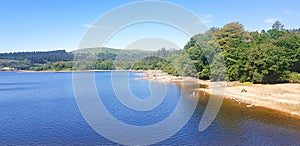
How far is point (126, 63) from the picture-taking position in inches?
6845

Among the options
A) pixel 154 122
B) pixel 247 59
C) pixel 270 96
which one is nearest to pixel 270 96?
pixel 270 96

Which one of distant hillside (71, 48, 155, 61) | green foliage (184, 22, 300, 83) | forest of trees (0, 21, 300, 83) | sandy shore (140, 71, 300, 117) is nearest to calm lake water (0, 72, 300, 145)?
sandy shore (140, 71, 300, 117)

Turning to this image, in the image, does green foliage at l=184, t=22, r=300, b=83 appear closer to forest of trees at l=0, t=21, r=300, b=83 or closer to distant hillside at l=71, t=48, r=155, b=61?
forest of trees at l=0, t=21, r=300, b=83

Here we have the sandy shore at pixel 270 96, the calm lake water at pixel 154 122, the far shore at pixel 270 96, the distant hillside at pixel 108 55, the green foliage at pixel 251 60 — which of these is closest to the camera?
the calm lake water at pixel 154 122

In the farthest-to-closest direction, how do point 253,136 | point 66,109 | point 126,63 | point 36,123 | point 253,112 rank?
point 126,63, point 66,109, point 253,112, point 36,123, point 253,136

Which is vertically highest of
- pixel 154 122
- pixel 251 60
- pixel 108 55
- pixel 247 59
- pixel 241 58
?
pixel 108 55

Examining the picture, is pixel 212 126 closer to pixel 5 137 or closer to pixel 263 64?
pixel 5 137

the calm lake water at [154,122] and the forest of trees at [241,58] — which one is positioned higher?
the forest of trees at [241,58]

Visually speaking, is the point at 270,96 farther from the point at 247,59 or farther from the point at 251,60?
the point at 247,59

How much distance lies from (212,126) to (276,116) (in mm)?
8132

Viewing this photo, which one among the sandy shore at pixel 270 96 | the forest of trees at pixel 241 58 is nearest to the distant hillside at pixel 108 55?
the forest of trees at pixel 241 58

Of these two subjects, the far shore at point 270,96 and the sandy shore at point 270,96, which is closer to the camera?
the far shore at point 270,96

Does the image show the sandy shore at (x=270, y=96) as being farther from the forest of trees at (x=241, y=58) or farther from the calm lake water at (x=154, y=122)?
the forest of trees at (x=241, y=58)

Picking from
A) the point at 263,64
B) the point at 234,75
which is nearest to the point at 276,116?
the point at 263,64
